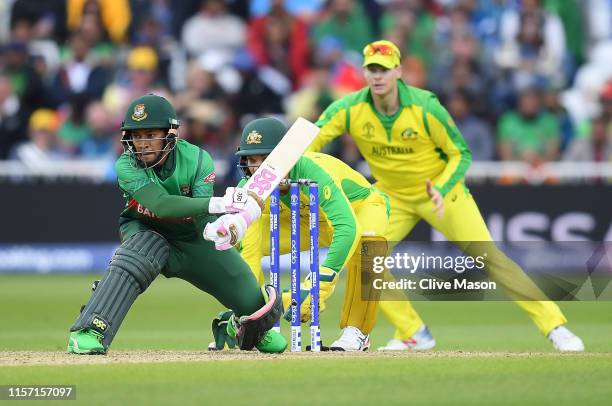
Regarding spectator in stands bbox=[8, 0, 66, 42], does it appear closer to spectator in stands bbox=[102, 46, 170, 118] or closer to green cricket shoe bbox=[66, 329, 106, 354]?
spectator in stands bbox=[102, 46, 170, 118]

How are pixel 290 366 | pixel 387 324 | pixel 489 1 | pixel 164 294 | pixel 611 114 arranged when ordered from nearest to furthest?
1. pixel 290 366
2. pixel 387 324
3. pixel 164 294
4. pixel 611 114
5. pixel 489 1

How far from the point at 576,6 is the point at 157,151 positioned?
431 inches

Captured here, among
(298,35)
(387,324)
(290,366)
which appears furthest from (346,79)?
(290,366)

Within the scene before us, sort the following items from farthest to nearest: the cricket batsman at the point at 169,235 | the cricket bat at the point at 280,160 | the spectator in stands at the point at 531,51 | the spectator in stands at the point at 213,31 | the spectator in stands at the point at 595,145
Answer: the spectator in stands at the point at 213,31
the spectator in stands at the point at 531,51
the spectator in stands at the point at 595,145
the cricket bat at the point at 280,160
the cricket batsman at the point at 169,235

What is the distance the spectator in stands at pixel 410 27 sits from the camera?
16.5 metres

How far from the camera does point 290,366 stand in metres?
7.05

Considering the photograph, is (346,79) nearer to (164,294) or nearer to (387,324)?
(164,294)

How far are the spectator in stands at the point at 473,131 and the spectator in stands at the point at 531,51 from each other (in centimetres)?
123

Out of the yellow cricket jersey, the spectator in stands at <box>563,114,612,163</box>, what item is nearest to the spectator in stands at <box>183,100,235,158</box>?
the spectator in stands at <box>563,114,612,163</box>

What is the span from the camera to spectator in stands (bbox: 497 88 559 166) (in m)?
15.5

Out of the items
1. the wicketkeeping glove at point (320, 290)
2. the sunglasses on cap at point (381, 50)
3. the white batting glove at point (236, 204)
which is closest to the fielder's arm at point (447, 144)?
the sunglasses on cap at point (381, 50)

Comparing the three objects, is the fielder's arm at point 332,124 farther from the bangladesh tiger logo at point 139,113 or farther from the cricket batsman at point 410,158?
the bangladesh tiger logo at point 139,113

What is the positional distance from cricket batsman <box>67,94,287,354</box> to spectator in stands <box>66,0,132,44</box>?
953 centimetres

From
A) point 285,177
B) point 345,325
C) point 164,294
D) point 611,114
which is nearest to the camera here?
point 285,177
